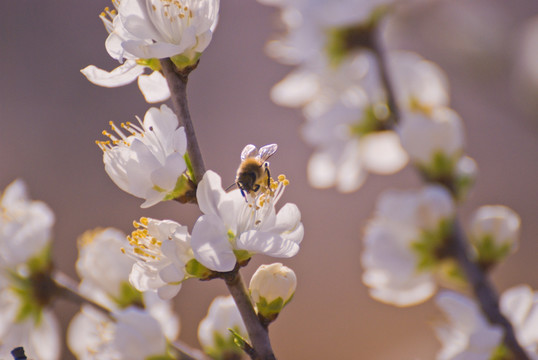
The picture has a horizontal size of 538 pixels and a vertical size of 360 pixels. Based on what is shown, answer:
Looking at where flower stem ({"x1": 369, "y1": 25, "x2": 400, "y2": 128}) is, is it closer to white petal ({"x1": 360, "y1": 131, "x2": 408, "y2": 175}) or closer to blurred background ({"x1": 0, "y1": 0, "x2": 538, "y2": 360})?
white petal ({"x1": 360, "y1": 131, "x2": 408, "y2": 175})

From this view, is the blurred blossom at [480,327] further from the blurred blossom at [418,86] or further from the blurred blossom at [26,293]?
the blurred blossom at [26,293]

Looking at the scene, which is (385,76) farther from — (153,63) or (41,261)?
(41,261)

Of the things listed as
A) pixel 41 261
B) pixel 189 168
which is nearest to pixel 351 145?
pixel 189 168

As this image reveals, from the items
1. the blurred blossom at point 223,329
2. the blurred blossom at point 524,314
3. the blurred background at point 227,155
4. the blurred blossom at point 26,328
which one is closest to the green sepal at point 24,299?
the blurred blossom at point 26,328

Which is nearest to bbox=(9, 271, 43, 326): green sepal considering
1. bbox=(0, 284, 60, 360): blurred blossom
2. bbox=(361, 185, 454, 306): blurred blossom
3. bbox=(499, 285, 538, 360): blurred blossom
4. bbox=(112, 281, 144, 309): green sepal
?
bbox=(0, 284, 60, 360): blurred blossom

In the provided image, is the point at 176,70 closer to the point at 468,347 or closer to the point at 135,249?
the point at 135,249
